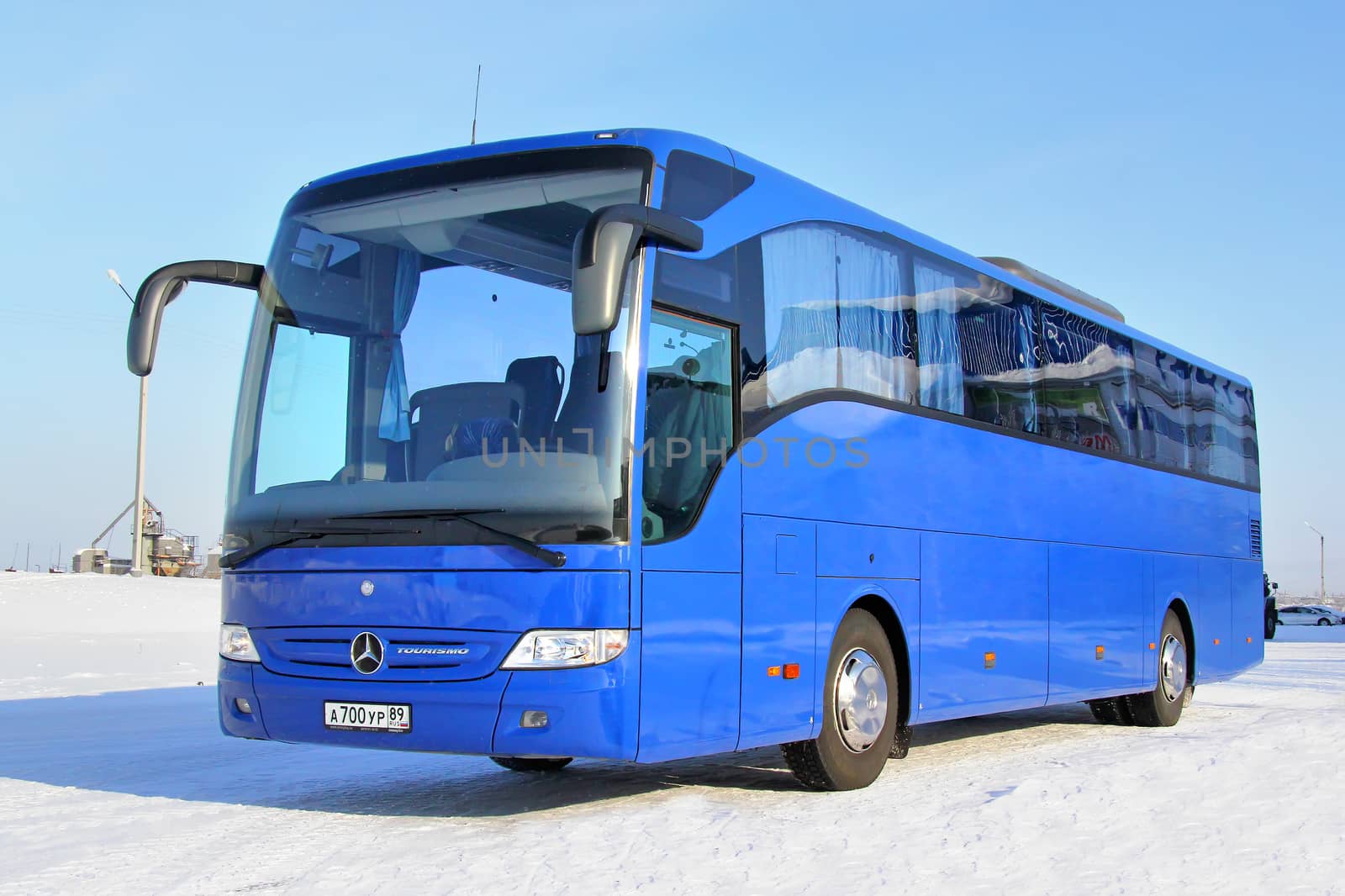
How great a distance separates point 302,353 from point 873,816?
3956 millimetres

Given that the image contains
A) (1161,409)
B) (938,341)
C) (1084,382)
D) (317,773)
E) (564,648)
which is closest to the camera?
(564,648)

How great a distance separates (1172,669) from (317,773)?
28.8 ft

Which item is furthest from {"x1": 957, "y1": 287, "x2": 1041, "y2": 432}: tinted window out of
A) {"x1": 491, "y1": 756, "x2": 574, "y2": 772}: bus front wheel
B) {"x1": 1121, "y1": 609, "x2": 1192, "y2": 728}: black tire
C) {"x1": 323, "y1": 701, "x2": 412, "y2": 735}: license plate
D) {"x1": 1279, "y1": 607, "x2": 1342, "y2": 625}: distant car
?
{"x1": 1279, "y1": 607, "x2": 1342, "y2": 625}: distant car

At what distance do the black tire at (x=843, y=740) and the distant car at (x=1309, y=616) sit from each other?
62236 mm

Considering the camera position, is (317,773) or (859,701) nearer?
(859,701)

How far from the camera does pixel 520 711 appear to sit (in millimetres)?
6949

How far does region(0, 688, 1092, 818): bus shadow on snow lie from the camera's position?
8312 millimetres

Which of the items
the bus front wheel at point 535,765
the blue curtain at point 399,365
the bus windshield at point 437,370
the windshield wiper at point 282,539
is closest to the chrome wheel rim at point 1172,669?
the bus front wheel at point 535,765

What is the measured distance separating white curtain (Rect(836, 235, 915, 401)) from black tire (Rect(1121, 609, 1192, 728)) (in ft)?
19.3

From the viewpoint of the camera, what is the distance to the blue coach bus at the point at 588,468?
7004mm

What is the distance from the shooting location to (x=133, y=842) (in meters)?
6.75

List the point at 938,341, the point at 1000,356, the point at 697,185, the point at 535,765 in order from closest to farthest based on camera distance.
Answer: the point at 697,185, the point at 535,765, the point at 938,341, the point at 1000,356

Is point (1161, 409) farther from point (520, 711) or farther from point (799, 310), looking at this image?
point (520, 711)

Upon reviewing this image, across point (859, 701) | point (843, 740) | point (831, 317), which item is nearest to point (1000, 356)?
point (831, 317)
